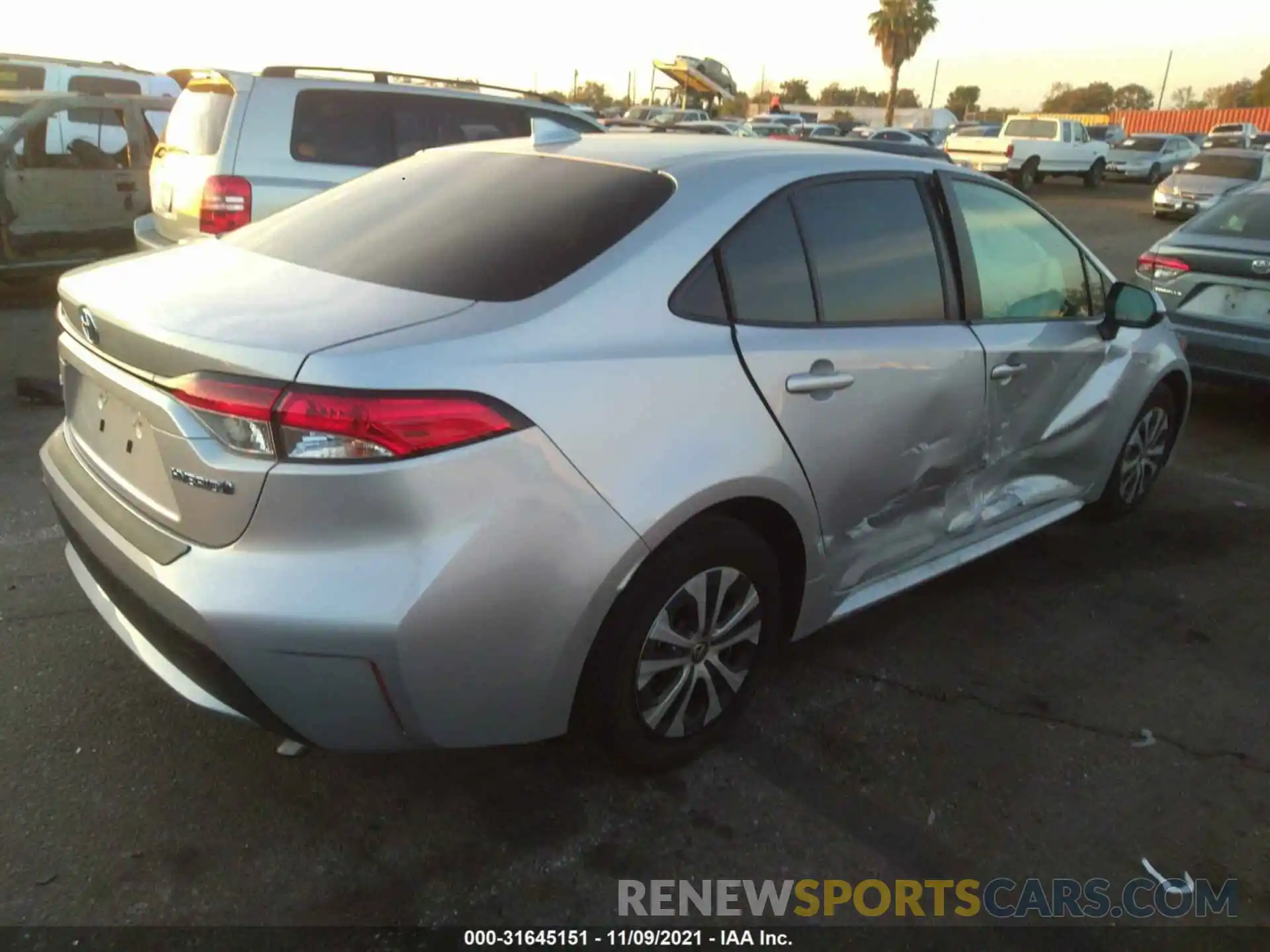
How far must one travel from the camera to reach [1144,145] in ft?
99.6

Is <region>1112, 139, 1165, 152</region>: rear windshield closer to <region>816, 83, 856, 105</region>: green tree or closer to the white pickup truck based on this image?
the white pickup truck

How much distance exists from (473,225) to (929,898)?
81.8 inches

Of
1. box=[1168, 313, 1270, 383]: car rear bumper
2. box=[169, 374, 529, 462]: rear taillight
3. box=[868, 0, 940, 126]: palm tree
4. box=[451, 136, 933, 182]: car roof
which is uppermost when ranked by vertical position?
box=[868, 0, 940, 126]: palm tree

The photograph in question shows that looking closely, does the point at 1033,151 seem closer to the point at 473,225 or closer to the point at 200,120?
the point at 200,120

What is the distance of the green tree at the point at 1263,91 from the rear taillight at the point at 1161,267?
2903 inches

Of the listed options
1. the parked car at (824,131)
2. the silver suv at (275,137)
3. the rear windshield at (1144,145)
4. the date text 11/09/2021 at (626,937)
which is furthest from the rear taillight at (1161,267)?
the rear windshield at (1144,145)

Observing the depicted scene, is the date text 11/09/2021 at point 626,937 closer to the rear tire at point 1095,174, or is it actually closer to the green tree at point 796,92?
the rear tire at point 1095,174

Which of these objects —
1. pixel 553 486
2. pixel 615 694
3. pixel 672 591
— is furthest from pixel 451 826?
pixel 553 486

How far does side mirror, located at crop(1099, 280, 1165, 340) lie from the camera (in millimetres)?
4094

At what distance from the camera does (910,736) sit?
3.15 metres

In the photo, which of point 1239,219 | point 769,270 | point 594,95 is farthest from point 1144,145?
point 594,95

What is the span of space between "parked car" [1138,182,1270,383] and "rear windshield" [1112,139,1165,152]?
2709 cm

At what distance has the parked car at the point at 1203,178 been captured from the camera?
20.0 meters

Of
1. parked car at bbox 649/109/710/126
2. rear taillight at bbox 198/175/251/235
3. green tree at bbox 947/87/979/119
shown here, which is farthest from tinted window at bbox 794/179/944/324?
green tree at bbox 947/87/979/119
